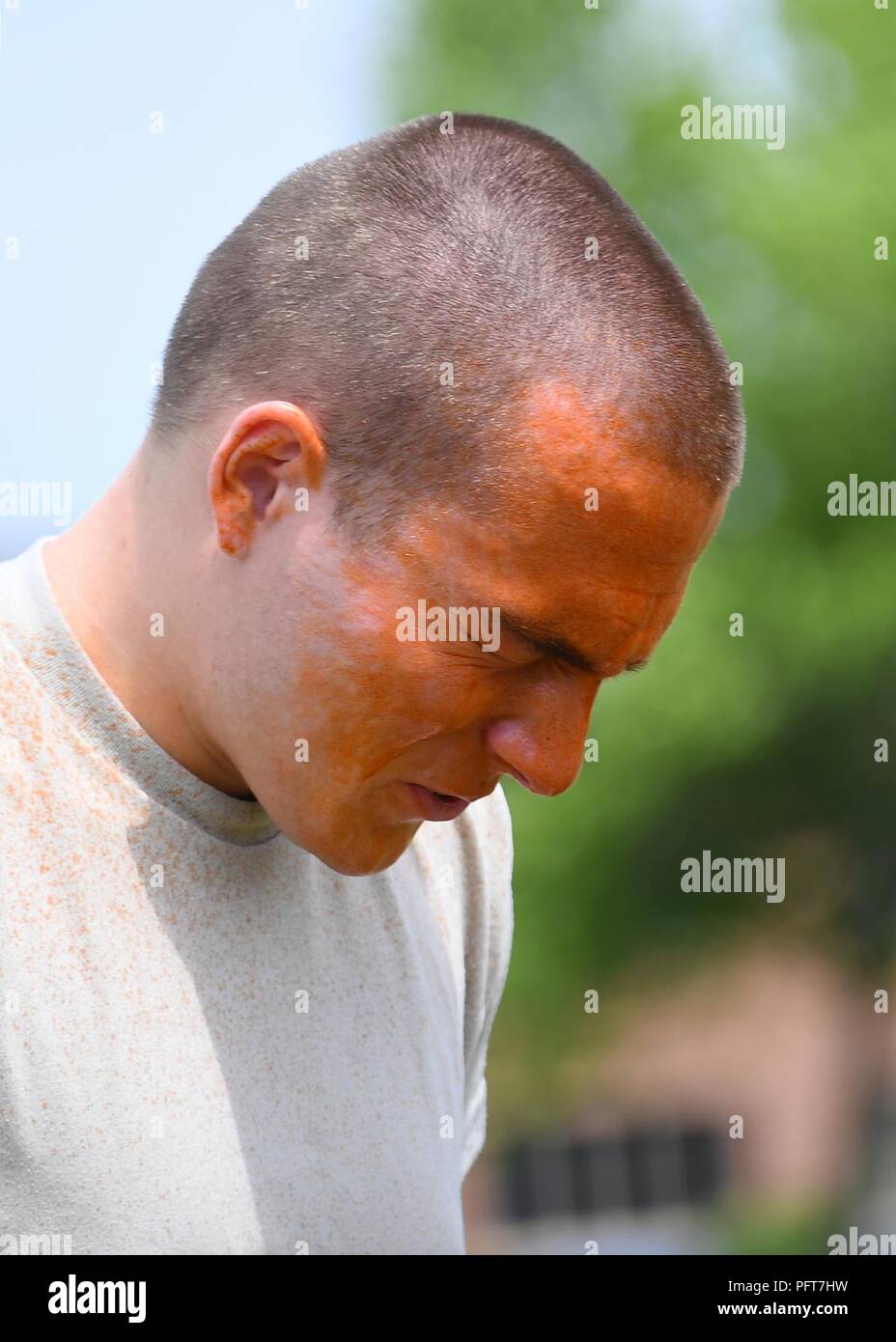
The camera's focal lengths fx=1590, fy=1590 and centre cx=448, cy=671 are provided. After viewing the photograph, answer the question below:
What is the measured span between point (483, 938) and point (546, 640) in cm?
67

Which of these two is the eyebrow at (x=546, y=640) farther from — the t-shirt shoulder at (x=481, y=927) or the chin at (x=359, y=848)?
the t-shirt shoulder at (x=481, y=927)

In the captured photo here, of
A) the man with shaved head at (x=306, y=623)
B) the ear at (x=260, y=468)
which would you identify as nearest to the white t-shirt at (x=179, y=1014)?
the man with shaved head at (x=306, y=623)

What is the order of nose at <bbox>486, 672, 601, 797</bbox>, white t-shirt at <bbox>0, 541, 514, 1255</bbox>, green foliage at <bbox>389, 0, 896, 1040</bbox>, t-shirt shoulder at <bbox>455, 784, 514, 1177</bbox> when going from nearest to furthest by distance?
white t-shirt at <bbox>0, 541, 514, 1255</bbox>
nose at <bbox>486, 672, 601, 797</bbox>
t-shirt shoulder at <bbox>455, 784, 514, 1177</bbox>
green foliage at <bbox>389, 0, 896, 1040</bbox>

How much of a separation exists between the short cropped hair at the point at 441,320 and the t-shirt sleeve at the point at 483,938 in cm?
71

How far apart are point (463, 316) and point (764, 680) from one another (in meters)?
8.27

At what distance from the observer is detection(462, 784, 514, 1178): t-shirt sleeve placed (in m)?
2.30

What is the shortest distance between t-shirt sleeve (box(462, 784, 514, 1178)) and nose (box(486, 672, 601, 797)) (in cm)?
46

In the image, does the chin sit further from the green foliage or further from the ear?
the green foliage

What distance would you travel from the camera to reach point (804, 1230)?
10.0 metres

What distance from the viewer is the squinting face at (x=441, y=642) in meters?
1.73

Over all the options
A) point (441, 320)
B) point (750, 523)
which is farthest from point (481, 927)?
point (750, 523)

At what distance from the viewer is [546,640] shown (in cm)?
179

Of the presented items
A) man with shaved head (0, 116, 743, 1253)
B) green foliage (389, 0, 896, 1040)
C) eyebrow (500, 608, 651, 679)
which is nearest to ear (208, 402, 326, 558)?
man with shaved head (0, 116, 743, 1253)

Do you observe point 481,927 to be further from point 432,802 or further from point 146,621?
point 146,621
